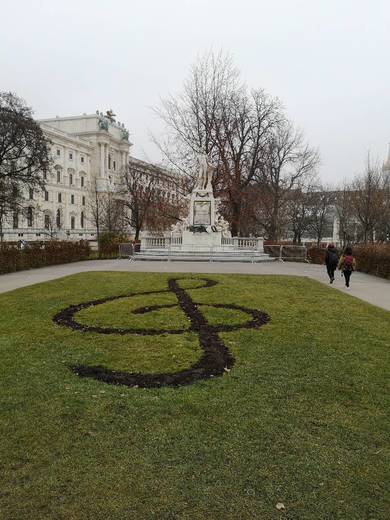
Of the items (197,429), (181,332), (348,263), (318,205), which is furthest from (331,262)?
(318,205)

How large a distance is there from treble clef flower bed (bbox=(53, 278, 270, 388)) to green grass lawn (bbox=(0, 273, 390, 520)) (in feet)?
0.56

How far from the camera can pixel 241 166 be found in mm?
39719

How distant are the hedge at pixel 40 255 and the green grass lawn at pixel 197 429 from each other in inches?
562

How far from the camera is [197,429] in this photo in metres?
4.30

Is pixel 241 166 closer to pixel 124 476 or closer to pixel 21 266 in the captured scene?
pixel 21 266

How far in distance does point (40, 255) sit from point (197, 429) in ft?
72.1

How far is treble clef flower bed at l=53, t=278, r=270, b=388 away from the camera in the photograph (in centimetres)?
565

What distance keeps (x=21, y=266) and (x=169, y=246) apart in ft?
34.8

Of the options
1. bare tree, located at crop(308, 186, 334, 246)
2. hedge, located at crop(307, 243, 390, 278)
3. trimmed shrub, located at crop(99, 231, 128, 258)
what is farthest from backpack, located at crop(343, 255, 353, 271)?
bare tree, located at crop(308, 186, 334, 246)

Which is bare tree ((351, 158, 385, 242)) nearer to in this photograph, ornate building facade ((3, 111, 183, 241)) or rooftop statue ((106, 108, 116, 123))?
ornate building facade ((3, 111, 183, 241))

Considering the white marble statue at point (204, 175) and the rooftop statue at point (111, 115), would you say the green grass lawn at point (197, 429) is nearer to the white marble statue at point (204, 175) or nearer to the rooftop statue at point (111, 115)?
the white marble statue at point (204, 175)

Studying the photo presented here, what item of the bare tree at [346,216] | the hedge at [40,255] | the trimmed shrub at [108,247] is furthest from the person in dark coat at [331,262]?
the bare tree at [346,216]

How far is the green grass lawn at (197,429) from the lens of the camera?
10.6ft

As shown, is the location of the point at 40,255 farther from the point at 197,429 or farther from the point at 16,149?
the point at 197,429
